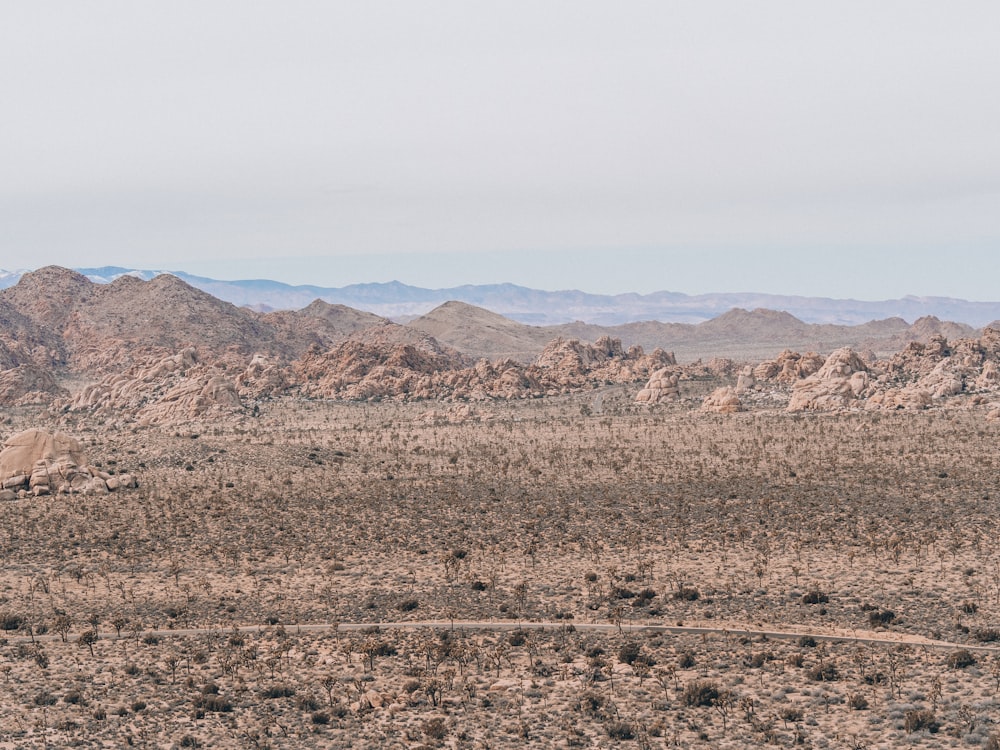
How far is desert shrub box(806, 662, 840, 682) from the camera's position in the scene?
2392cm

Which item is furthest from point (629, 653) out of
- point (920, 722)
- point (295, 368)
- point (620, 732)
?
point (295, 368)

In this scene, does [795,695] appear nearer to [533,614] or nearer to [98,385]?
[533,614]

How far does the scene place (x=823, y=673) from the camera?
24.0m

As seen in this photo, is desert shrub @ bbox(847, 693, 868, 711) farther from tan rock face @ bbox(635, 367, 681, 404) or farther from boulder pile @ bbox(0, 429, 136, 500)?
tan rock face @ bbox(635, 367, 681, 404)

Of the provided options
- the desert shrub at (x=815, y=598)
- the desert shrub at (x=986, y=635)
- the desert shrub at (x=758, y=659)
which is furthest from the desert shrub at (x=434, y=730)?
the desert shrub at (x=986, y=635)

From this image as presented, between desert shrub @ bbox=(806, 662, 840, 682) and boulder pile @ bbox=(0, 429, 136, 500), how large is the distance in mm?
37065

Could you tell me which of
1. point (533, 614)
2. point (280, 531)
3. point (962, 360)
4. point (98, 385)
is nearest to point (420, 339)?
point (98, 385)

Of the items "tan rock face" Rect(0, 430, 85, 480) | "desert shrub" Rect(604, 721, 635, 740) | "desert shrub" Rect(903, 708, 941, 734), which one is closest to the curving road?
"desert shrub" Rect(903, 708, 941, 734)

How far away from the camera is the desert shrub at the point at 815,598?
29.7 meters

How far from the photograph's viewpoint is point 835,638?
26.6 meters

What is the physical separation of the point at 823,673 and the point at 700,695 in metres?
3.78

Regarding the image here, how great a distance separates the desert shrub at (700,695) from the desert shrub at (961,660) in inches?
276

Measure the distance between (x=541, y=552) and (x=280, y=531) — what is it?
12.1 metres

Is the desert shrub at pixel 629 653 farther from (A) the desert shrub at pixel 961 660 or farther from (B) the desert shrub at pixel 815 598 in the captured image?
(A) the desert shrub at pixel 961 660
